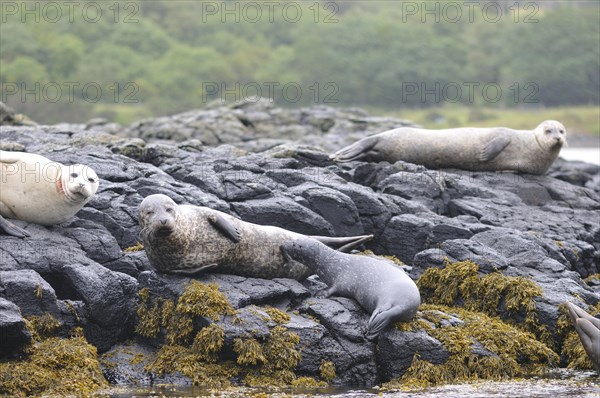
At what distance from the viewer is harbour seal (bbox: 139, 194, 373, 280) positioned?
13.3 metres

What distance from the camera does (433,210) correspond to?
1778 cm

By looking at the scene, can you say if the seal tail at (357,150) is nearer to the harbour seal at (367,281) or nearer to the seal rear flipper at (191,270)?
the harbour seal at (367,281)

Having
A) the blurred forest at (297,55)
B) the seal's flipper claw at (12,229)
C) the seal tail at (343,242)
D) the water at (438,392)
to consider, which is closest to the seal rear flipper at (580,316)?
the water at (438,392)

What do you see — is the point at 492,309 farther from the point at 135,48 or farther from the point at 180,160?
the point at 135,48

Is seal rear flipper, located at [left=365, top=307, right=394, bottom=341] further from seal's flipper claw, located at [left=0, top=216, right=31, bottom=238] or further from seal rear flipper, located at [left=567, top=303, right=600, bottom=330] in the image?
seal's flipper claw, located at [left=0, top=216, right=31, bottom=238]

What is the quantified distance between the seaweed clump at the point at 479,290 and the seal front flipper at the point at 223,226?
2557mm

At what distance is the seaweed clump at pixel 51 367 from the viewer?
11023 mm

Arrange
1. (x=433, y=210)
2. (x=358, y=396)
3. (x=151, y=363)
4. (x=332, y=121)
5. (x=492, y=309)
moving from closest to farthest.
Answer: (x=358, y=396)
(x=151, y=363)
(x=492, y=309)
(x=433, y=210)
(x=332, y=121)

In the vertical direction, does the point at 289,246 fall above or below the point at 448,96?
above

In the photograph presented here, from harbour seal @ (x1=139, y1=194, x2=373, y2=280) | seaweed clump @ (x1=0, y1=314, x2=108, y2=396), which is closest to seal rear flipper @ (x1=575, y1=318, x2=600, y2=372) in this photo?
harbour seal @ (x1=139, y1=194, x2=373, y2=280)

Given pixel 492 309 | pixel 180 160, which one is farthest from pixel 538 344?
pixel 180 160

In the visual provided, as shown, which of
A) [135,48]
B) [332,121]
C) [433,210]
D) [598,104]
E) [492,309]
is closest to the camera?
[492,309]

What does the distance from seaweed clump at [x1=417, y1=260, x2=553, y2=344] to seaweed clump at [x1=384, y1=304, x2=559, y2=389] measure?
382mm

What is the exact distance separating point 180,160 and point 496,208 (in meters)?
5.09
